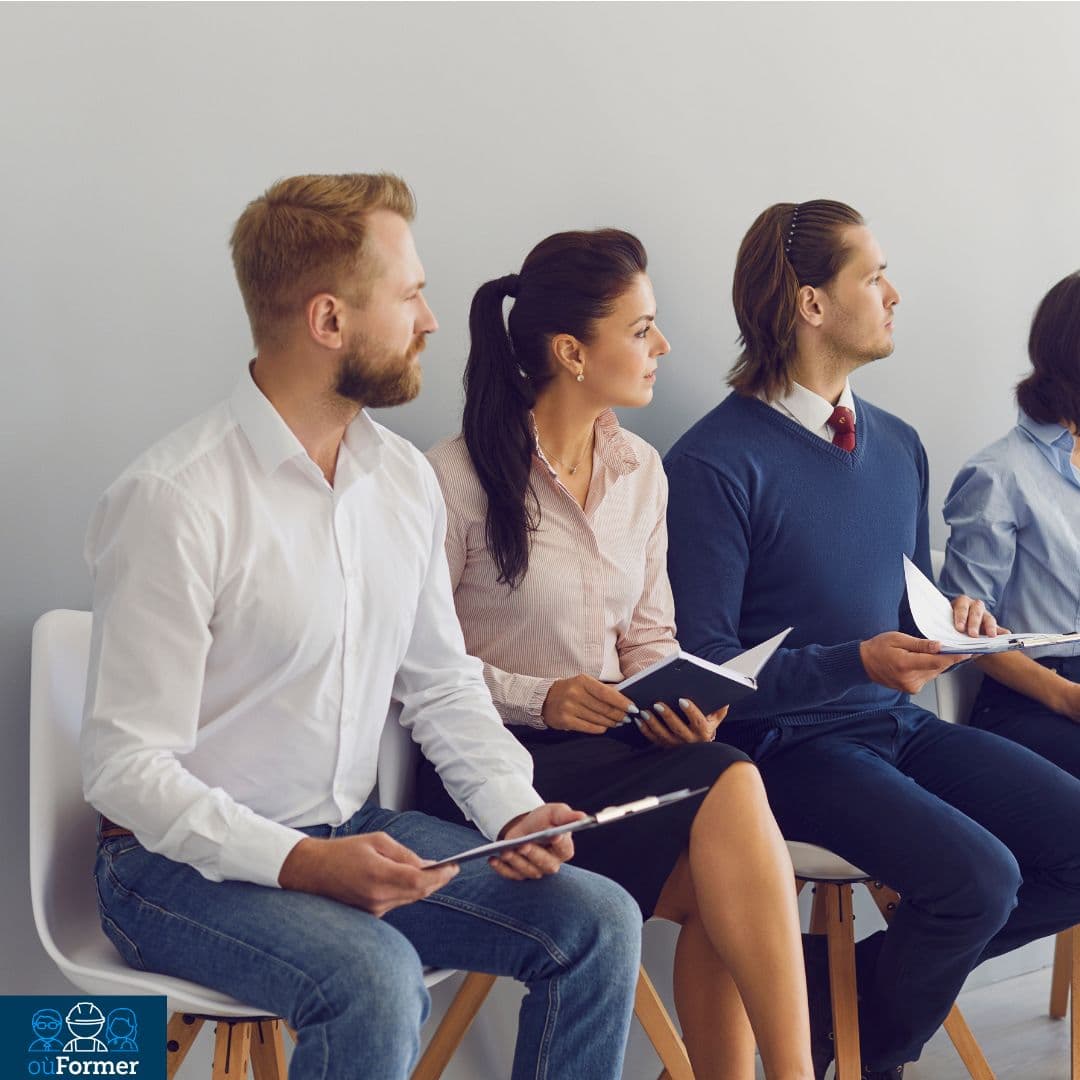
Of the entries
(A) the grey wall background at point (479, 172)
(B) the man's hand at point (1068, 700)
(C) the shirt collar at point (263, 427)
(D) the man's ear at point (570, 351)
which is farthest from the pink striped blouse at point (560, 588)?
(B) the man's hand at point (1068, 700)

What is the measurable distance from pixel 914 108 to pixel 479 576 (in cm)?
162

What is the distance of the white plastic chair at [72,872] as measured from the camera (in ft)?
5.01

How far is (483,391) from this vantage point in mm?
2188

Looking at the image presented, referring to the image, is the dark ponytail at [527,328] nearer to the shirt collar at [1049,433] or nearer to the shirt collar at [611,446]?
the shirt collar at [611,446]

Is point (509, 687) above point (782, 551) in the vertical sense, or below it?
below

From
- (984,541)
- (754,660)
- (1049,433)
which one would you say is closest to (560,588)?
(754,660)

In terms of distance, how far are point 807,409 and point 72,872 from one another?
141 centimetres

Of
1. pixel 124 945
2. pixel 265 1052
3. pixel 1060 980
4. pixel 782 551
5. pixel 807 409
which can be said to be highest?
pixel 807 409

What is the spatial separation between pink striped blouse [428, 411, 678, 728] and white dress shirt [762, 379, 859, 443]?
0.35 meters

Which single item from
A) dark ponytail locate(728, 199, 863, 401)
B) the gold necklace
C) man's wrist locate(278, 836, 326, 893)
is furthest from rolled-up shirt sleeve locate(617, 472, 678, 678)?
man's wrist locate(278, 836, 326, 893)

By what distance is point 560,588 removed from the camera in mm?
2117

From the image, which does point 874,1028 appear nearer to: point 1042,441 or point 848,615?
point 848,615

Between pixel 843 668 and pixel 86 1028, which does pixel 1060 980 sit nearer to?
pixel 843 668

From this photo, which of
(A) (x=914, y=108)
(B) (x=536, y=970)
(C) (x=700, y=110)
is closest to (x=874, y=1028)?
(B) (x=536, y=970)
